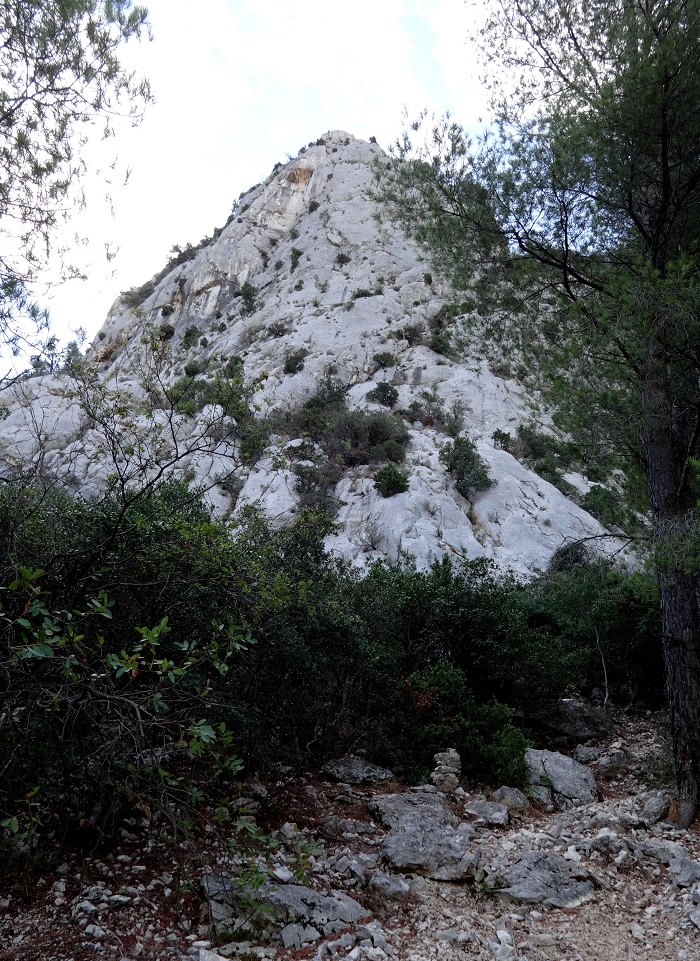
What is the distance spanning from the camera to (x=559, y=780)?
6844 millimetres

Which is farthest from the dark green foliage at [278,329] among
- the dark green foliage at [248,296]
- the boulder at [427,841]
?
the boulder at [427,841]

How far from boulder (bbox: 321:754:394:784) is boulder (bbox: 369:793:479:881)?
818 mm

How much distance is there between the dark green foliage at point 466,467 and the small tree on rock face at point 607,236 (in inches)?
488

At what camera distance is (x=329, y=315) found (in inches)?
1244

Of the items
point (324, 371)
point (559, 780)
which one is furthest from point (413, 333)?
point (559, 780)

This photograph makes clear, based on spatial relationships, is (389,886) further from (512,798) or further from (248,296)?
(248,296)

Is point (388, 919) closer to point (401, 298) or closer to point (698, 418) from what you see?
point (698, 418)

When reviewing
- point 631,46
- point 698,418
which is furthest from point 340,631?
point 631,46

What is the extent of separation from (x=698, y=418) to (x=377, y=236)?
34148 millimetres

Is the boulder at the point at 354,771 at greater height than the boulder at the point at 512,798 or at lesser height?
greater

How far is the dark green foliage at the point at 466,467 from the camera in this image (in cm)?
1989

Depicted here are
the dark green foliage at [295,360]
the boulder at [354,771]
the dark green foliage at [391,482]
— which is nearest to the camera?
the boulder at [354,771]

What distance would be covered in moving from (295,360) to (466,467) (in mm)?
10994

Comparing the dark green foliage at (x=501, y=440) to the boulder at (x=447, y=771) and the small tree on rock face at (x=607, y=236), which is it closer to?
the small tree on rock face at (x=607, y=236)
